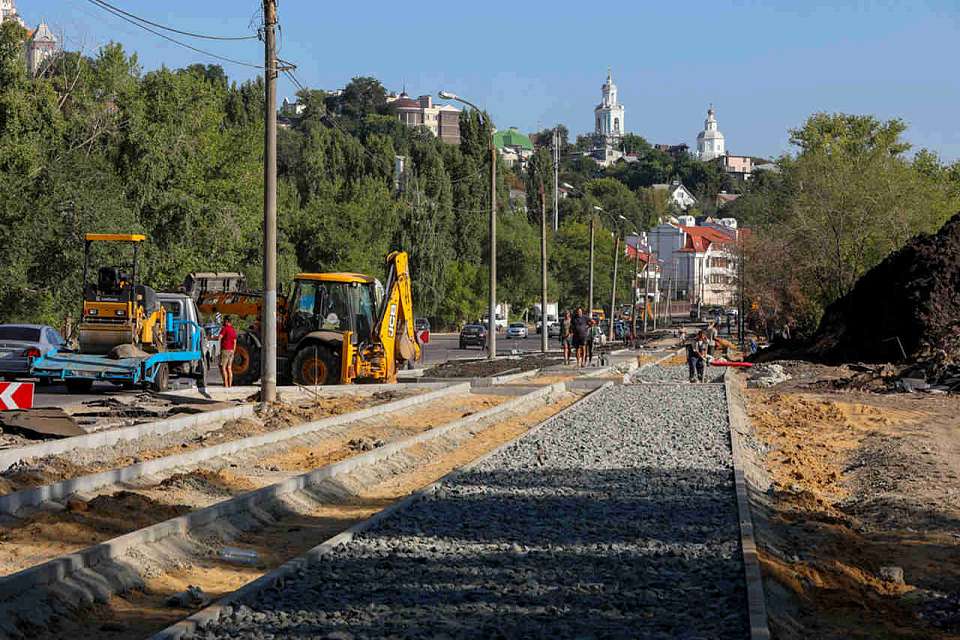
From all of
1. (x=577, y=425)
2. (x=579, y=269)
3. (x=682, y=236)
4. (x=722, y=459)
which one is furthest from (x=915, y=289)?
(x=682, y=236)

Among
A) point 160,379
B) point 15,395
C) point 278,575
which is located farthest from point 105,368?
point 278,575

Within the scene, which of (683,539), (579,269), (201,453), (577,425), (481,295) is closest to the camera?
(683,539)

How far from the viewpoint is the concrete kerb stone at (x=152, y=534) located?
932cm

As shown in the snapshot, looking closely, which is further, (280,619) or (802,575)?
(802,575)

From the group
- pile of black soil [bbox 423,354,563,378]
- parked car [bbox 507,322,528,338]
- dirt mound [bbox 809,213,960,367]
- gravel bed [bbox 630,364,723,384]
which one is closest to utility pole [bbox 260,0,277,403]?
pile of black soil [bbox 423,354,563,378]

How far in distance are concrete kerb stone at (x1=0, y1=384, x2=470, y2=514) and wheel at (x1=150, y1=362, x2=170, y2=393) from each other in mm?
6215

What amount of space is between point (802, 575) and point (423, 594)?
3614 mm

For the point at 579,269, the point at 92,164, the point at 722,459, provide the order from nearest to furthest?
the point at 722,459 → the point at 92,164 → the point at 579,269

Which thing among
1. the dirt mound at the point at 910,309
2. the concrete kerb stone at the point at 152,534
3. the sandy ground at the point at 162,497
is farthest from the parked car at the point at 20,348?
the dirt mound at the point at 910,309

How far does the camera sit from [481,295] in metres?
111

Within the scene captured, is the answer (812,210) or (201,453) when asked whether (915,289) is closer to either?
(812,210)

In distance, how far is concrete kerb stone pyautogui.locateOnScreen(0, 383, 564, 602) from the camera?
932cm

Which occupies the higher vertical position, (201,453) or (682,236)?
(682,236)

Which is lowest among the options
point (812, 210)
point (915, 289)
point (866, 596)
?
point (866, 596)
